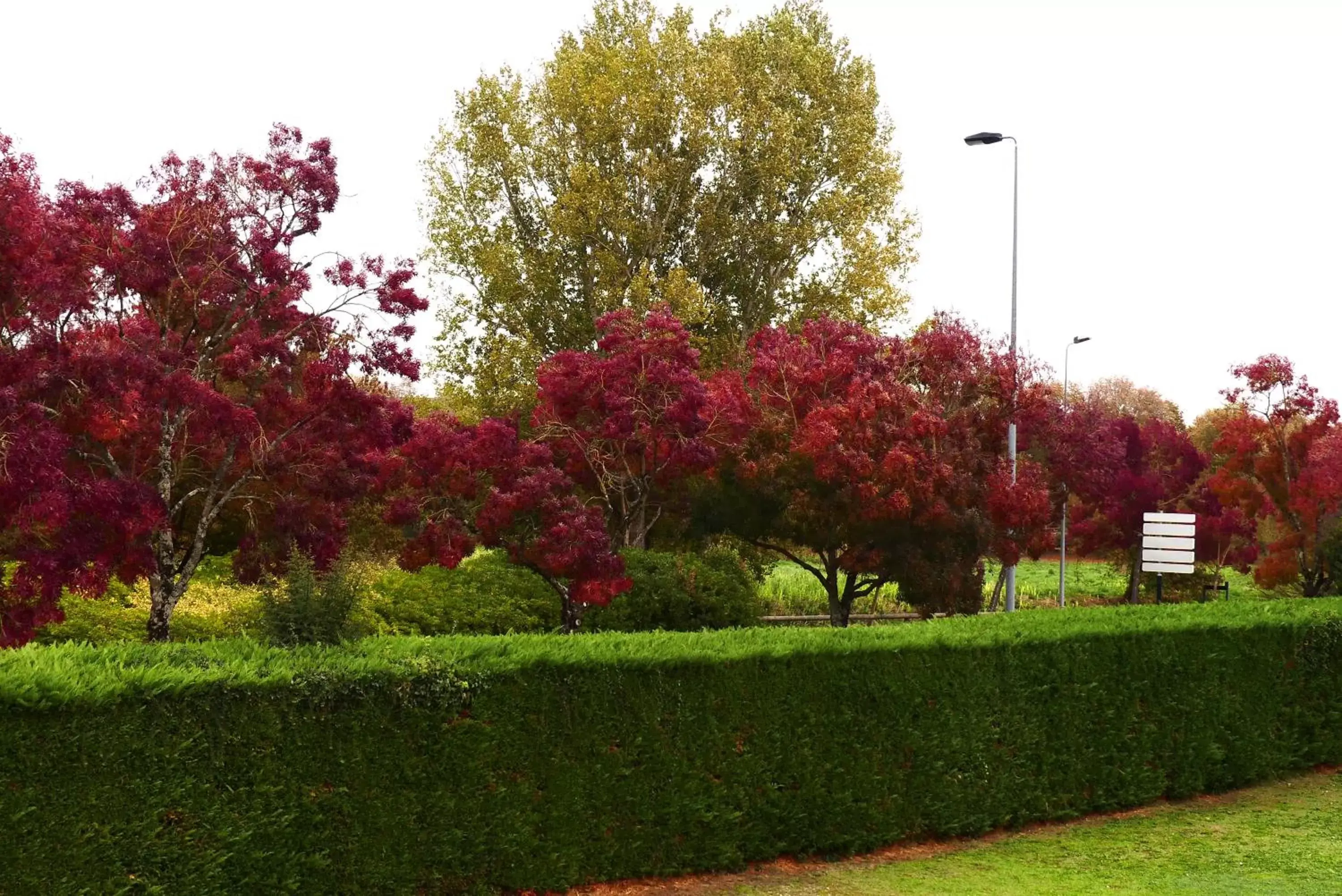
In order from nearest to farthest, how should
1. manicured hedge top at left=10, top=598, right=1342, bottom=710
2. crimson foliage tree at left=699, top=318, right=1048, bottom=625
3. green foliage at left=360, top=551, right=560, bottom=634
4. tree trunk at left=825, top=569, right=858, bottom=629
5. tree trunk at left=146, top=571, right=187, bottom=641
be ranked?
1. manicured hedge top at left=10, top=598, right=1342, bottom=710
2. tree trunk at left=146, top=571, right=187, bottom=641
3. green foliage at left=360, top=551, right=560, bottom=634
4. crimson foliage tree at left=699, top=318, right=1048, bottom=625
5. tree trunk at left=825, top=569, right=858, bottom=629

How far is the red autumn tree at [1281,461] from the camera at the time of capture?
29.3 meters

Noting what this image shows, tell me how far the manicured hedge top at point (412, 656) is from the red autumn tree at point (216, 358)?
476 centimetres

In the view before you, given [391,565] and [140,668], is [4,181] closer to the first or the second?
[140,668]

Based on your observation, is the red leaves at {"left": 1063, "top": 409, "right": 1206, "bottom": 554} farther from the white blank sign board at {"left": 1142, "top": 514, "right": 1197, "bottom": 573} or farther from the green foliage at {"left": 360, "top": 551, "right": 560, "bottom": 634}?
the green foliage at {"left": 360, "top": 551, "right": 560, "bottom": 634}

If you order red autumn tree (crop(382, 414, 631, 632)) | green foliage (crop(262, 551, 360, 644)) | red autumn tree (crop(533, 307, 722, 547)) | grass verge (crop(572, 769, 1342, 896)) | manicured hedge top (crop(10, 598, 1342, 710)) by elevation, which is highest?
red autumn tree (crop(533, 307, 722, 547))

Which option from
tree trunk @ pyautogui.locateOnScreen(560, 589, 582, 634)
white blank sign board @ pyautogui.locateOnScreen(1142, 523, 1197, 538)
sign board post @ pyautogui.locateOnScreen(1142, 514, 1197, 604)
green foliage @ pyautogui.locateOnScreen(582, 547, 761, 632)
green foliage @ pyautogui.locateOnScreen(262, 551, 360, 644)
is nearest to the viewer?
green foliage @ pyautogui.locateOnScreen(262, 551, 360, 644)

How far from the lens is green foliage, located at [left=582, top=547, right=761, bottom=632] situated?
20031 millimetres

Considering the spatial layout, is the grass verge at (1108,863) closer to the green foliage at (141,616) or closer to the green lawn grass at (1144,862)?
the green lawn grass at (1144,862)

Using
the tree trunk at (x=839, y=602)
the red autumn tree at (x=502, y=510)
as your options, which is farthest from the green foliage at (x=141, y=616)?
the tree trunk at (x=839, y=602)

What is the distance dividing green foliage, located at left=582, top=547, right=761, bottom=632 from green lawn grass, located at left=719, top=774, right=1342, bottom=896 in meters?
8.33

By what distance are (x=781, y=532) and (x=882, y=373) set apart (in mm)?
3283

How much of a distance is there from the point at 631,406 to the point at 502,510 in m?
2.35

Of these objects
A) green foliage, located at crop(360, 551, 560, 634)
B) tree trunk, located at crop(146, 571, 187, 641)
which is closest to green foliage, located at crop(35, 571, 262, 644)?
tree trunk, located at crop(146, 571, 187, 641)

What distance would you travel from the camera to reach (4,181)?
1224 centimetres
